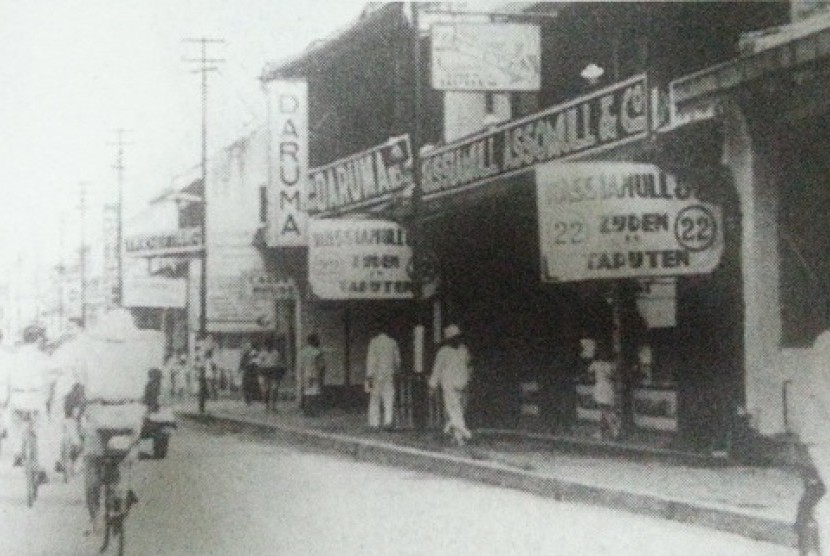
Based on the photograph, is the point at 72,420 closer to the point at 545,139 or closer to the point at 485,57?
the point at 485,57

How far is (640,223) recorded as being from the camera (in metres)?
12.3

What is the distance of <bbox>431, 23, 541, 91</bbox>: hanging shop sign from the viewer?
13680 mm

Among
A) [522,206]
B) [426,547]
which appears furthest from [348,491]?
[522,206]

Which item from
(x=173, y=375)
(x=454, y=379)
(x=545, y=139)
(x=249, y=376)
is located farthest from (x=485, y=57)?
(x=173, y=375)

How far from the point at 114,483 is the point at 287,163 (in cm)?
1397

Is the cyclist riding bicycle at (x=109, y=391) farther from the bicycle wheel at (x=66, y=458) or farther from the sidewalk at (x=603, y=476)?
the sidewalk at (x=603, y=476)

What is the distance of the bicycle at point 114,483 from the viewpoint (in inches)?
326

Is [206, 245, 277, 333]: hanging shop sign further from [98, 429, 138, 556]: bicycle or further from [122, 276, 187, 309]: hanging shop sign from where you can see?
[98, 429, 138, 556]: bicycle

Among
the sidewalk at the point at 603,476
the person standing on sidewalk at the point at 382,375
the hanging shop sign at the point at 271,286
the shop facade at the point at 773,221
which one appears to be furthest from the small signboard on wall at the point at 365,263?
the hanging shop sign at the point at 271,286

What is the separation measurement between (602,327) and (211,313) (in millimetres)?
18307

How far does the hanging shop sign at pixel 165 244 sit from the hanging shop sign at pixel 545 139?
15.5 m

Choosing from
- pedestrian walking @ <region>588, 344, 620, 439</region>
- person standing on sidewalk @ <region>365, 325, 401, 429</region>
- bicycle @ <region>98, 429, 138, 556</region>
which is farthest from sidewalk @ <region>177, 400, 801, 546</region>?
bicycle @ <region>98, 429, 138, 556</region>

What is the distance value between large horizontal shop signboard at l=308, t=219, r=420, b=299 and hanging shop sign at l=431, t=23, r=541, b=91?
4.22 m

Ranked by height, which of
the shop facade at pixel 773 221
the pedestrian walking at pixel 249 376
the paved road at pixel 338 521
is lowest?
the paved road at pixel 338 521
